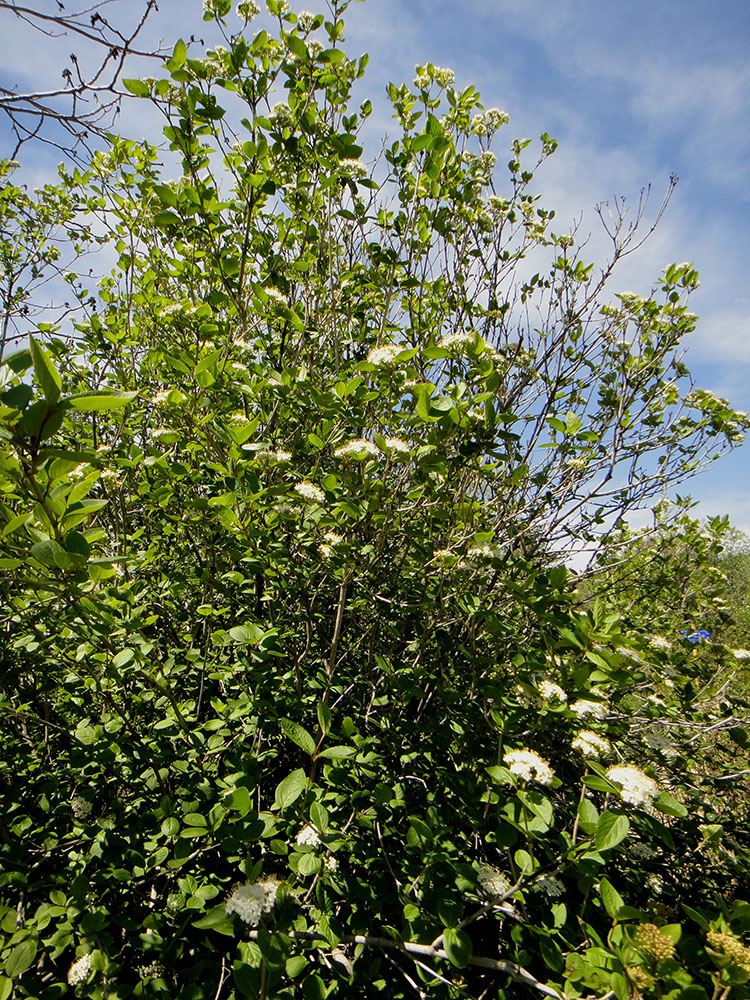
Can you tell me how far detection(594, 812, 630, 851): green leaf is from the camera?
3.77 ft

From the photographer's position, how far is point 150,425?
269cm

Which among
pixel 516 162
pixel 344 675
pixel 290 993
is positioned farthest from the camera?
pixel 516 162

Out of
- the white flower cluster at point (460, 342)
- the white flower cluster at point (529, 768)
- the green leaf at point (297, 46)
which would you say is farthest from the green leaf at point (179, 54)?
the white flower cluster at point (529, 768)

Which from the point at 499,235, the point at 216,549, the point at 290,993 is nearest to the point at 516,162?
the point at 499,235

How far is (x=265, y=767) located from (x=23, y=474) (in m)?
1.47

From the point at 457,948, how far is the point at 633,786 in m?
0.58

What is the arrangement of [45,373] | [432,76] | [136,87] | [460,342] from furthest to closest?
[432,76] < [136,87] < [460,342] < [45,373]

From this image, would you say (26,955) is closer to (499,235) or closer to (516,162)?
(499,235)

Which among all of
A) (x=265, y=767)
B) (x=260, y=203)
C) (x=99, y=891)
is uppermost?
(x=260, y=203)

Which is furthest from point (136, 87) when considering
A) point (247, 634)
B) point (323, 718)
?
point (323, 718)

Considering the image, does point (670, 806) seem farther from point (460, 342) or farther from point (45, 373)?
point (45, 373)

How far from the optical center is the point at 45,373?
874mm

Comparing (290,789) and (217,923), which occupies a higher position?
(290,789)

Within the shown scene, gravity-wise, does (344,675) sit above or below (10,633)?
above
